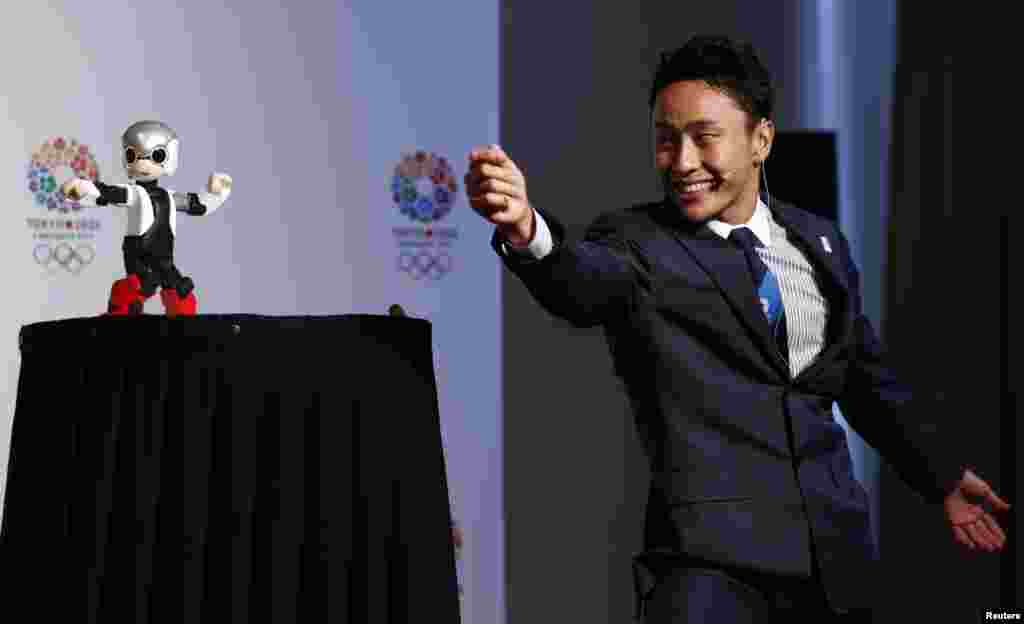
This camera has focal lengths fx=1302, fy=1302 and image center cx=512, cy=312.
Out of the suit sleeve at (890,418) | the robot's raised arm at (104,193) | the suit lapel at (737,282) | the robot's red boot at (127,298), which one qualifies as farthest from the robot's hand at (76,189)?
the suit sleeve at (890,418)

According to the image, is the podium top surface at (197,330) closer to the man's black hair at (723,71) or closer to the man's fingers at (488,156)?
the man's fingers at (488,156)

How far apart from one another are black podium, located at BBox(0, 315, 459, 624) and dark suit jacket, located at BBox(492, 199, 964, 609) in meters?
0.34

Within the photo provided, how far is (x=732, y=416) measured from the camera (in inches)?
64.1

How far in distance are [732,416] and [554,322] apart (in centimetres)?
142

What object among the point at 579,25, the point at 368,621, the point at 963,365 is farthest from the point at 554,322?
the point at 368,621

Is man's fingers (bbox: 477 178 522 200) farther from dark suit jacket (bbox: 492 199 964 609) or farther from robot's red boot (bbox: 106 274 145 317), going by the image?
robot's red boot (bbox: 106 274 145 317)

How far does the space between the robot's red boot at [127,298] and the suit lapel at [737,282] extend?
2.23ft

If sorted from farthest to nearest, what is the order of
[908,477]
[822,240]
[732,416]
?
[908,477]
[822,240]
[732,416]

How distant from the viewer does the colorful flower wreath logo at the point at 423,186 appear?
242cm

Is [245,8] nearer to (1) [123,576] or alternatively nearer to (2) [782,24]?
(1) [123,576]

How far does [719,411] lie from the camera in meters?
1.63

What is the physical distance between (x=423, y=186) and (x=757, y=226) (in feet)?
2.74

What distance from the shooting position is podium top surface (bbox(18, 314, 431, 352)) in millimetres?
1301

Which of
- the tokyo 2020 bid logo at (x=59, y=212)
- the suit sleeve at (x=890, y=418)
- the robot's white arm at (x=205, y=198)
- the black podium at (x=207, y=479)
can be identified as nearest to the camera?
the black podium at (x=207, y=479)
